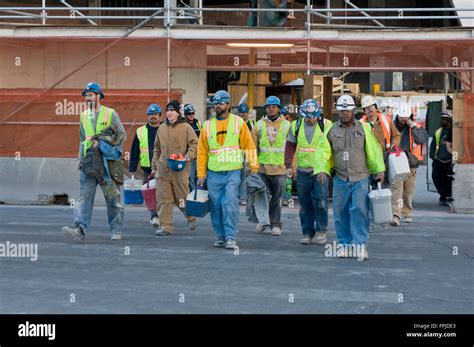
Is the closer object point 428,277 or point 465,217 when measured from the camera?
point 428,277

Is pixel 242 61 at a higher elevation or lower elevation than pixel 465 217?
higher

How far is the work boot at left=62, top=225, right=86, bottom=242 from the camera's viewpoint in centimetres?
1377

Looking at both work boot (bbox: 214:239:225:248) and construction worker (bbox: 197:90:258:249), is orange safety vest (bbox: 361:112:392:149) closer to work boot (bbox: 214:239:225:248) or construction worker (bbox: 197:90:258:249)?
construction worker (bbox: 197:90:258:249)

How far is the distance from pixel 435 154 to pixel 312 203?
737 cm

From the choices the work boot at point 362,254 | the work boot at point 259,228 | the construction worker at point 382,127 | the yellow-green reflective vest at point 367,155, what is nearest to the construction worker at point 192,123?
the work boot at point 259,228

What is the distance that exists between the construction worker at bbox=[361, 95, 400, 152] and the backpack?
13.7 ft

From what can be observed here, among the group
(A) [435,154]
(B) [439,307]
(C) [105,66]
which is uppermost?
(C) [105,66]

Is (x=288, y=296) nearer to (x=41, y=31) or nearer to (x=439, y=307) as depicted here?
(x=439, y=307)

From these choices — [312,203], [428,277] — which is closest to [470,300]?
[428,277]

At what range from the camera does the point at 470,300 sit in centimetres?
986

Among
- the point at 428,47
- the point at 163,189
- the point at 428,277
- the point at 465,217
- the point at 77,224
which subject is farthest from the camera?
the point at 428,47

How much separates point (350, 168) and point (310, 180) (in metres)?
1.51

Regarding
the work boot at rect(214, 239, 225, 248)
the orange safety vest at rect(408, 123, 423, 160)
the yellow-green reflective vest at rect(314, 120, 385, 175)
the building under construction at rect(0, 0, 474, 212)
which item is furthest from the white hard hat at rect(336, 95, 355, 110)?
the building under construction at rect(0, 0, 474, 212)

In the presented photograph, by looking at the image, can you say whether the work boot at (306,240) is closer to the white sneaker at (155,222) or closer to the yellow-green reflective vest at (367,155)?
the yellow-green reflective vest at (367,155)
